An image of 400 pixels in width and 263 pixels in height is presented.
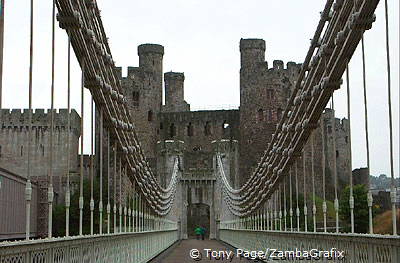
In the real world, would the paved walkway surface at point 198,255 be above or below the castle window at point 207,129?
below

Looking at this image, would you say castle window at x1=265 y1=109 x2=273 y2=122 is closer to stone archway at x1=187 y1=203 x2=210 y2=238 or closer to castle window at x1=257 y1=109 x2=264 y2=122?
castle window at x1=257 y1=109 x2=264 y2=122

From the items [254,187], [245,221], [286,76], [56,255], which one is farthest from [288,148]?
[286,76]

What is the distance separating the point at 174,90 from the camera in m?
62.8

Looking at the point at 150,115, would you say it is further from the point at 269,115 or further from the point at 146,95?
the point at 269,115

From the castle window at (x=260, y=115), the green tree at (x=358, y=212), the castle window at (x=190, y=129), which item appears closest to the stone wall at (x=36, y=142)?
the castle window at (x=190, y=129)

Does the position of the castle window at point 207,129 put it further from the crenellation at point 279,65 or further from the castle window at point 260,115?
the crenellation at point 279,65

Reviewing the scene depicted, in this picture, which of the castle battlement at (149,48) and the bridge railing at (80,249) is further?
the castle battlement at (149,48)

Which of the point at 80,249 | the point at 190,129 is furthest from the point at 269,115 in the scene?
the point at 80,249

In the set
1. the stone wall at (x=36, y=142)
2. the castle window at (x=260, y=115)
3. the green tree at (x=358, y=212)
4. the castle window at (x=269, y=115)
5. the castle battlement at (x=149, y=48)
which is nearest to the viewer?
the green tree at (x=358, y=212)

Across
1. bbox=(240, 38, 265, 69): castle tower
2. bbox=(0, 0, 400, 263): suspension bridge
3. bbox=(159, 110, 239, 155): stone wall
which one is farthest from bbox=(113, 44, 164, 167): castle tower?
bbox=(0, 0, 400, 263): suspension bridge

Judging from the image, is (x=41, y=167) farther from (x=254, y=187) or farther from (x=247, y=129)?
(x=254, y=187)

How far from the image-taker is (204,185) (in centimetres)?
4166

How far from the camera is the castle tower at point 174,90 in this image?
6262 centimetres

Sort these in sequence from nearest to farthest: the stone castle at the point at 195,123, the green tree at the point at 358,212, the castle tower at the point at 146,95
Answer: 1. the green tree at the point at 358,212
2. the stone castle at the point at 195,123
3. the castle tower at the point at 146,95
